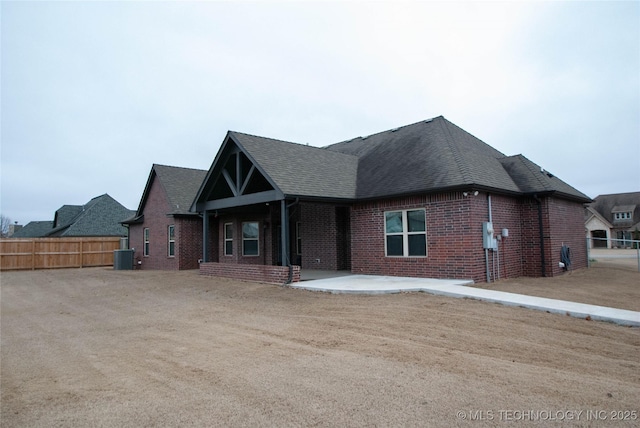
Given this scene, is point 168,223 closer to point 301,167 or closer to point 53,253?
point 53,253

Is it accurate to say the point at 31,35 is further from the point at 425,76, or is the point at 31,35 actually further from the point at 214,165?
the point at 425,76

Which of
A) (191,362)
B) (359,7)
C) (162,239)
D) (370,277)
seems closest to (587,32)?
(359,7)

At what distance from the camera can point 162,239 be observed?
2219cm

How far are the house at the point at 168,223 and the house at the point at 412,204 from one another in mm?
4834

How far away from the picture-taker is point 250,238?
1959 cm

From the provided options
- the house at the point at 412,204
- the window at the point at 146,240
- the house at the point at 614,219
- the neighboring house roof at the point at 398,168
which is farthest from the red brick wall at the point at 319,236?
the house at the point at 614,219

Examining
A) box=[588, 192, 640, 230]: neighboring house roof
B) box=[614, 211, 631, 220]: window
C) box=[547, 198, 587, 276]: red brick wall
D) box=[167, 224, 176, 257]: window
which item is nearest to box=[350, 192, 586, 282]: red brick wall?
box=[547, 198, 587, 276]: red brick wall

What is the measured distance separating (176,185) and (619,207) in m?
55.5

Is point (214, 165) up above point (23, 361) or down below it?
above

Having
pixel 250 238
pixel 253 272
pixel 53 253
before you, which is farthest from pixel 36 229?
pixel 253 272

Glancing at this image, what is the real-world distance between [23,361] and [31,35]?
11851mm

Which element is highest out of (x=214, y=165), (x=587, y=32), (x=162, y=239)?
(x=587, y=32)

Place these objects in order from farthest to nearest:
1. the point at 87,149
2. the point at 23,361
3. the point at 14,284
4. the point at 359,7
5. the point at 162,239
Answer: the point at 87,149 → the point at 162,239 → the point at 14,284 → the point at 359,7 → the point at 23,361

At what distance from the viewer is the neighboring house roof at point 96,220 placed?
1388 inches
